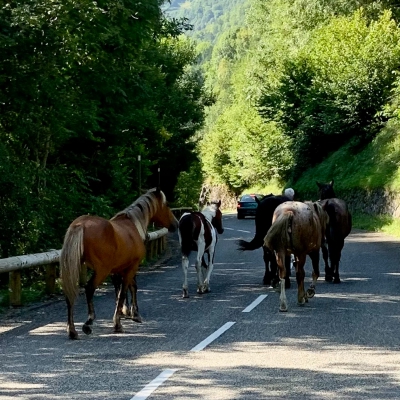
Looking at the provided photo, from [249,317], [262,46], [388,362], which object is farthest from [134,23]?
[262,46]

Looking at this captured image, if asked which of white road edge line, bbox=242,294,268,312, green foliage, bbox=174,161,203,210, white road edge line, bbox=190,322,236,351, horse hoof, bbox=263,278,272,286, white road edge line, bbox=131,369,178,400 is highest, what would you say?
green foliage, bbox=174,161,203,210

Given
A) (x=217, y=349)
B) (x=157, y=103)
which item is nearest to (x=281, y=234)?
(x=217, y=349)

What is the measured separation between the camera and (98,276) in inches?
408

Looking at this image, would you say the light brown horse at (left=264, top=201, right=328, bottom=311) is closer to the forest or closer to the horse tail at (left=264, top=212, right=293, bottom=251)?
the horse tail at (left=264, top=212, right=293, bottom=251)

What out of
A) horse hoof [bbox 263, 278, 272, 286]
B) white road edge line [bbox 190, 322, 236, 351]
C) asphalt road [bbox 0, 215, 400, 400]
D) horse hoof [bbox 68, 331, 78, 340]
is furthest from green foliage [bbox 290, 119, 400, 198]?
horse hoof [bbox 68, 331, 78, 340]

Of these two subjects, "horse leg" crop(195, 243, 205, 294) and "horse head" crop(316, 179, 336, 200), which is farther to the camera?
"horse head" crop(316, 179, 336, 200)

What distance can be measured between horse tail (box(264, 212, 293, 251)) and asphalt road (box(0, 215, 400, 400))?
1.00m

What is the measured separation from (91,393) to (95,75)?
10677 mm

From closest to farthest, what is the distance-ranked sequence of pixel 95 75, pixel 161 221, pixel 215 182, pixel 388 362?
pixel 388 362
pixel 161 221
pixel 95 75
pixel 215 182

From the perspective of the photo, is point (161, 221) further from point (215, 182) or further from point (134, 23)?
point (215, 182)

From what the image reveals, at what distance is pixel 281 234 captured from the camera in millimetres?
12719

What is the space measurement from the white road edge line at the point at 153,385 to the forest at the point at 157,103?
701 cm

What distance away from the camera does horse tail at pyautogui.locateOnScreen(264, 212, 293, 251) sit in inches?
501

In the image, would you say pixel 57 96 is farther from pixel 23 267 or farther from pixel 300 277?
pixel 300 277
